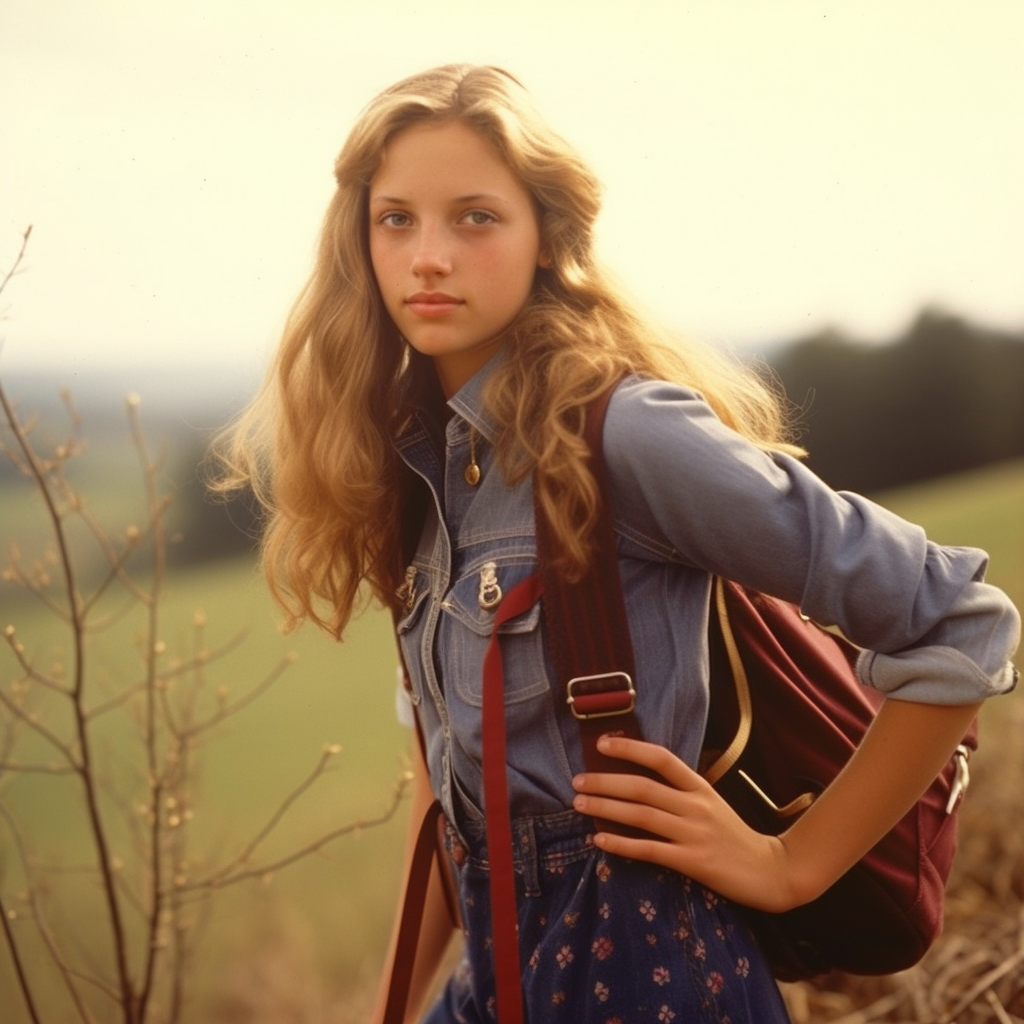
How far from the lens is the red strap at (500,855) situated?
1543mm

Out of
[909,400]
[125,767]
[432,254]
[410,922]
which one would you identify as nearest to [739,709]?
[410,922]

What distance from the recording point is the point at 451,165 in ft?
5.65

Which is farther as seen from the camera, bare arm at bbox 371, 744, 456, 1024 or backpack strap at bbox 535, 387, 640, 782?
bare arm at bbox 371, 744, 456, 1024

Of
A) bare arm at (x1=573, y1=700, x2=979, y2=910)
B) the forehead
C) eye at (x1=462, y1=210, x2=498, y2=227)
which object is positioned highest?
the forehead

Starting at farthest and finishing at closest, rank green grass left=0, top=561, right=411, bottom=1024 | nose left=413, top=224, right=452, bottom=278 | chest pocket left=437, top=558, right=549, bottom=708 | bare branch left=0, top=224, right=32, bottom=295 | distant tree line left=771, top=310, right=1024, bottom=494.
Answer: distant tree line left=771, top=310, right=1024, bottom=494 < green grass left=0, top=561, right=411, bottom=1024 < bare branch left=0, top=224, right=32, bottom=295 < nose left=413, top=224, right=452, bottom=278 < chest pocket left=437, top=558, right=549, bottom=708

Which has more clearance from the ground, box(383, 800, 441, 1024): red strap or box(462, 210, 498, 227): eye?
box(462, 210, 498, 227): eye

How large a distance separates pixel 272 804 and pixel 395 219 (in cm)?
342

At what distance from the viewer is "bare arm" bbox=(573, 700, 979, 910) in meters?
1.53

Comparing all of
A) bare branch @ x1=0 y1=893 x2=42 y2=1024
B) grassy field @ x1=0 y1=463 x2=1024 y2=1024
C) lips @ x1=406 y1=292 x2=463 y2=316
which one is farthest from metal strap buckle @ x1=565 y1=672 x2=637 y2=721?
grassy field @ x1=0 y1=463 x2=1024 y2=1024

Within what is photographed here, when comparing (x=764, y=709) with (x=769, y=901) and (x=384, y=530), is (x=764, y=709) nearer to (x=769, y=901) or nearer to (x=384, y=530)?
(x=769, y=901)

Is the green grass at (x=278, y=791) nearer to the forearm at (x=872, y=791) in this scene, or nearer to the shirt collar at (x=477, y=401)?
the shirt collar at (x=477, y=401)

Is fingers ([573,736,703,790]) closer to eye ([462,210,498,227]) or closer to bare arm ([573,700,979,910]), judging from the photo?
bare arm ([573,700,979,910])

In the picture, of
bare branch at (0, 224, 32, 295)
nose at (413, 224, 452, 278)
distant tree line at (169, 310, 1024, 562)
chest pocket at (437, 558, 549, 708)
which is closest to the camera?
chest pocket at (437, 558, 549, 708)

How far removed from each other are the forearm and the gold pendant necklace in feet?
2.06
